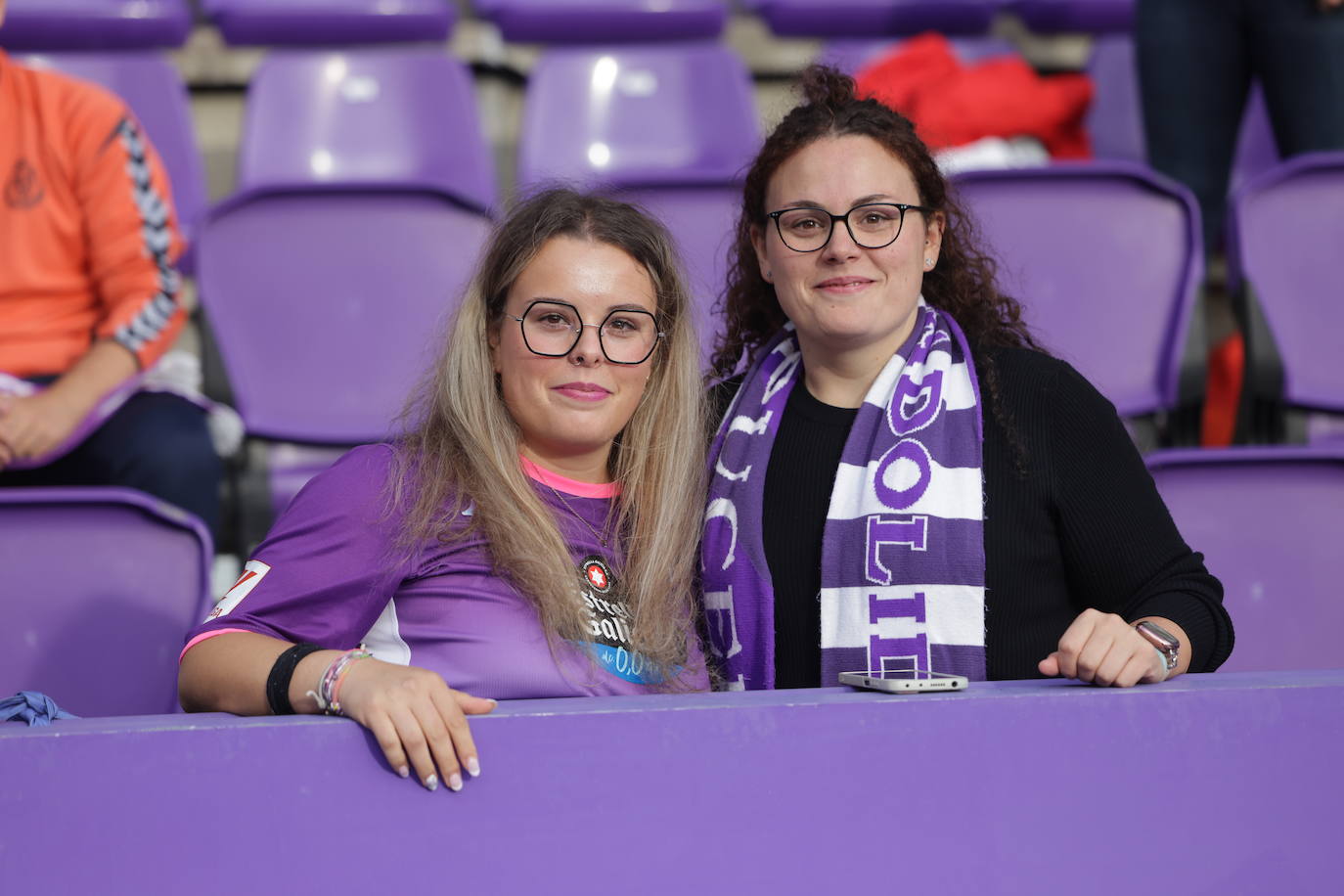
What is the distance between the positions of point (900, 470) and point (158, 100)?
2494mm

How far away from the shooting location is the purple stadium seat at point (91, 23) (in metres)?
3.41

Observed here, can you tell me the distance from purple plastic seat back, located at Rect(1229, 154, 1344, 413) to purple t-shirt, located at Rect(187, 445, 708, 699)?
4.89 ft

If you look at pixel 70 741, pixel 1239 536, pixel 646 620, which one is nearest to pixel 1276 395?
pixel 1239 536

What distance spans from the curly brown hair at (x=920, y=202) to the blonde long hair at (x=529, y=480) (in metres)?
0.19

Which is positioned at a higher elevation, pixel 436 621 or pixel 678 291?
pixel 678 291

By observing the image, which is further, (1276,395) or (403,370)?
(403,370)

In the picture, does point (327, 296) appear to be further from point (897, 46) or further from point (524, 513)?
point (897, 46)

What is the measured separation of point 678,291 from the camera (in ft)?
5.07

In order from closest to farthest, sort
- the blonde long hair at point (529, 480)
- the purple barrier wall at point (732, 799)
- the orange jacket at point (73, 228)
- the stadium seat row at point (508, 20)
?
the purple barrier wall at point (732, 799) → the blonde long hair at point (529, 480) → the orange jacket at point (73, 228) → the stadium seat row at point (508, 20)

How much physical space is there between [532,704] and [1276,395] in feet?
5.63

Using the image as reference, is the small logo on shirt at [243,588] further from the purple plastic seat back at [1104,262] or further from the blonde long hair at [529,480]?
the purple plastic seat back at [1104,262]

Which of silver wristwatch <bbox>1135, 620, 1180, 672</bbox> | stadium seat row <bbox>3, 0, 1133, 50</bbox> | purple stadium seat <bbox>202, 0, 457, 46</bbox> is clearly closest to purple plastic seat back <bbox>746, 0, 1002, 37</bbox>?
stadium seat row <bbox>3, 0, 1133, 50</bbox>

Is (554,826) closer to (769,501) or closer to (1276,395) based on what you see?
(769,501)

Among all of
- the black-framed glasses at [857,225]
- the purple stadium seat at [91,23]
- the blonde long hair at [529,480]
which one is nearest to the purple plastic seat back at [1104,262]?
the black-framed glasses at [857,225]
